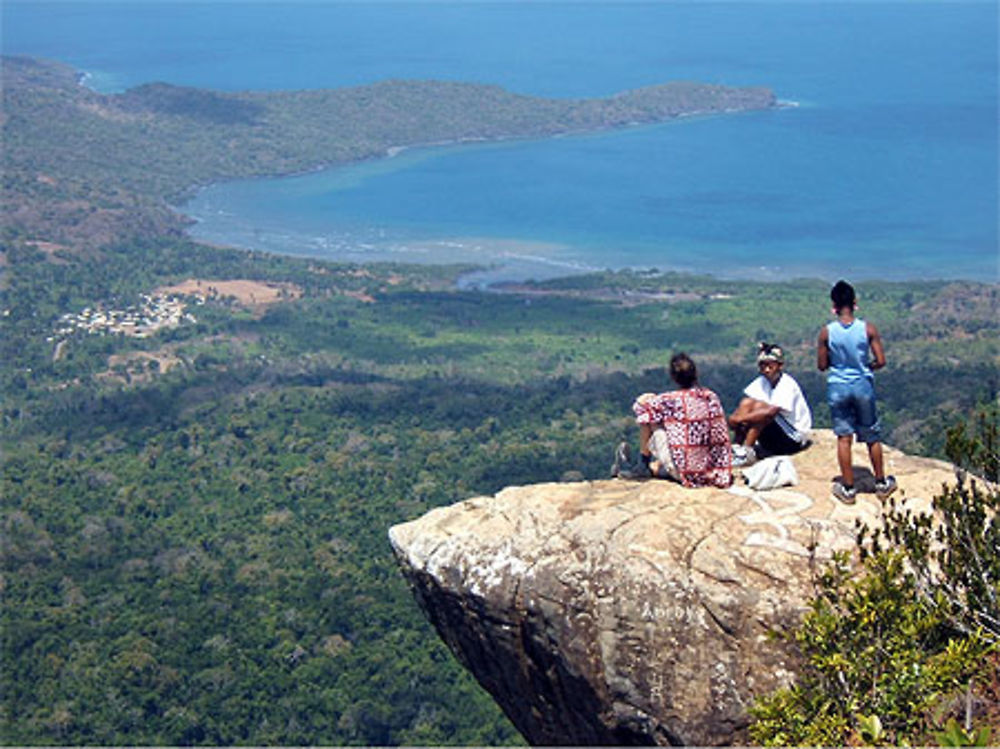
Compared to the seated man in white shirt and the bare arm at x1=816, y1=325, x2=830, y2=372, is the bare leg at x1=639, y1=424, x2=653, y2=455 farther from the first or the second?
the bare arm at x1=816, y1=325, x2=830, y2=372

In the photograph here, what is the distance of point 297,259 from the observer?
11956 centimetres

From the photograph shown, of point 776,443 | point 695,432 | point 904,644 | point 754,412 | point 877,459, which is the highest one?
point 754,412

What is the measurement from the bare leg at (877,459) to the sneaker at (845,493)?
27cm

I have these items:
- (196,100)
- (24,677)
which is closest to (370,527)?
(24,677)

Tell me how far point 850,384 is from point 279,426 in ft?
183

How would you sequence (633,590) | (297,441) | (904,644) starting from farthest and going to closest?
(297,441)
(633,590)
(904,644)

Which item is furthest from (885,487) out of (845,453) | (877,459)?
(845,453)

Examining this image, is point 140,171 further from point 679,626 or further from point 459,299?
point 679,626

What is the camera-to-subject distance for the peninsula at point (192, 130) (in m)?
134

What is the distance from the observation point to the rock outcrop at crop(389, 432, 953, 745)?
41.0ft

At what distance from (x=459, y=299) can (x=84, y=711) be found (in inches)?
2651

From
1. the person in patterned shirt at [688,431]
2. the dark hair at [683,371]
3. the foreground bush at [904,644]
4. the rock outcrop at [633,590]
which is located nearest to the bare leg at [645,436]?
the person in patterned shirt at [688,431]

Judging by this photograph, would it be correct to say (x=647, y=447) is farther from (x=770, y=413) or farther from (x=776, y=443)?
(x=776, y=443)

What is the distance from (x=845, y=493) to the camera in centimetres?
1350
